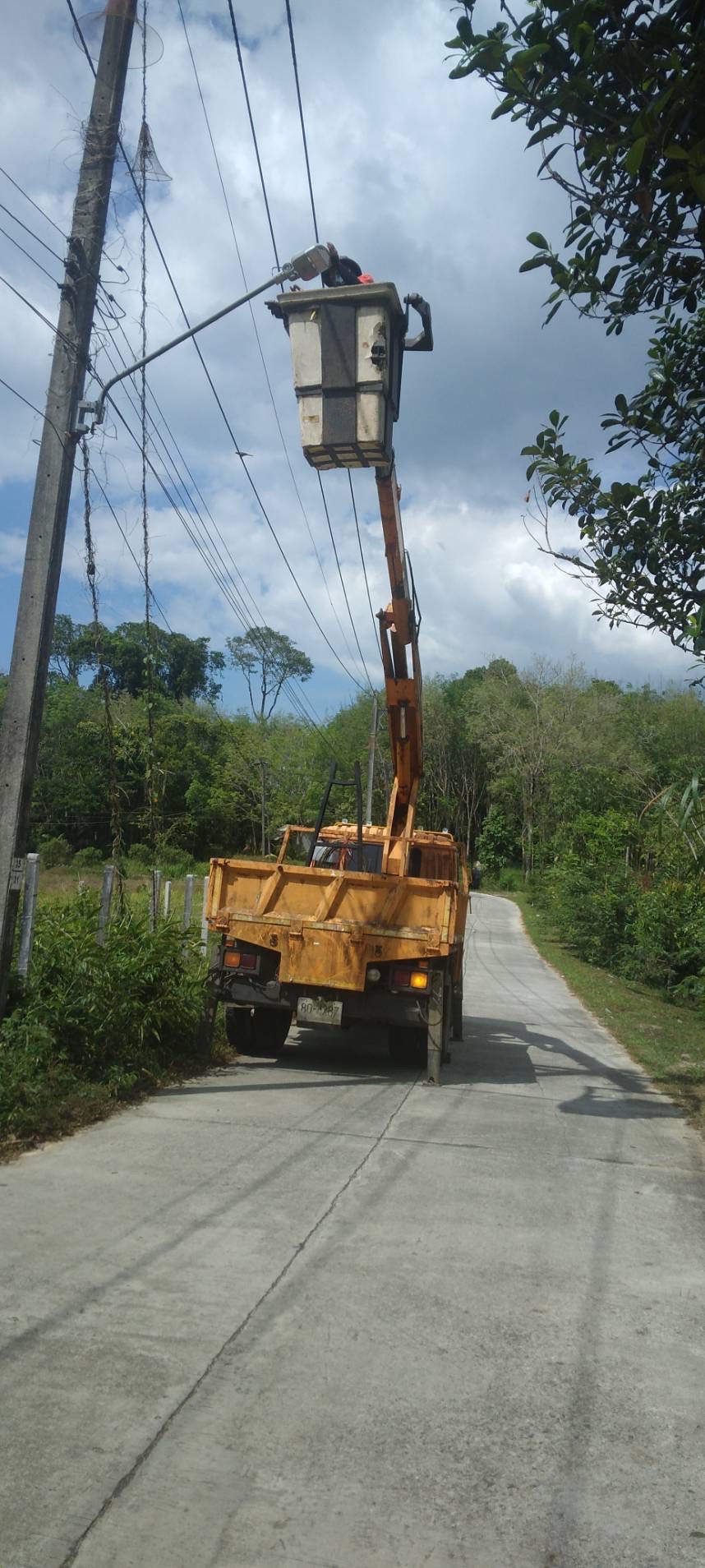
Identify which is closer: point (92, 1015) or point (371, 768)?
point (92, 1015)

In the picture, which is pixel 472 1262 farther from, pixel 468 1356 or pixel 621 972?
pixel 621 972

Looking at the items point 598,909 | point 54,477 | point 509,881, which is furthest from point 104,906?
point 509,881

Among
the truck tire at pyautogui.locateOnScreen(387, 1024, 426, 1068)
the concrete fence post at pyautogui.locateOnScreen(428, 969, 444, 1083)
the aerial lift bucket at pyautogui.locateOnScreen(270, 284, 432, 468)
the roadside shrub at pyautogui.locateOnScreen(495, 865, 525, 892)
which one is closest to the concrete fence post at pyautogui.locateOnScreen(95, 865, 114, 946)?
the concrete fence post at pyautogui.locateOnScreen(428, 969, 444, 1083)

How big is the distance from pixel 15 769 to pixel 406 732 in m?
6.09

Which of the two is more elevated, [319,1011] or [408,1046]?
[319,1011]

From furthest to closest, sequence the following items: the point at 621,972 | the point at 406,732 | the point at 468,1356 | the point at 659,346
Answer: the point at 621,972 < the point at 406,732 < the point at 659,346 < the point at 468,1356

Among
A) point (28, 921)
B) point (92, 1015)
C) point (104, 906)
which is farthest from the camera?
point (104, 906)

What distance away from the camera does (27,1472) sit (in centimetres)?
342

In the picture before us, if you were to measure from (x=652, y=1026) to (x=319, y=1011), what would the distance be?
25.3 feet

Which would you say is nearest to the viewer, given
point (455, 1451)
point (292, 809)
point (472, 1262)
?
point (455, 1451)

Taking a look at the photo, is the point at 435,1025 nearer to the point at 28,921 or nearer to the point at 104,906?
the point at 104,906

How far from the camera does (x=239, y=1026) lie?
36.9ft

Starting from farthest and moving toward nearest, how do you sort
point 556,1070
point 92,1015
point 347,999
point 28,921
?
point 556,1070 → point 347,999 → point 28,921 → point 92,1015

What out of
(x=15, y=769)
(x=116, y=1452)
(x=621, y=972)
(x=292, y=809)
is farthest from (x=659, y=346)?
(x=292, y=809)
